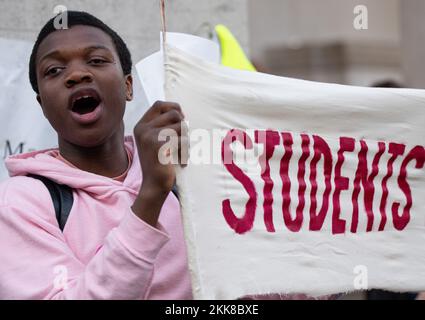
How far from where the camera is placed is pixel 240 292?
281 centimetres

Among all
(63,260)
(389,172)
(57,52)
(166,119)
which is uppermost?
(57,52)

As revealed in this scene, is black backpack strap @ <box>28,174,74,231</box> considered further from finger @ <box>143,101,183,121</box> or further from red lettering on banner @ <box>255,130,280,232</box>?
red lettering on banner @ <box>255,130,280,232</box>

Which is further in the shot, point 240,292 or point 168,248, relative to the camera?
point 168,248

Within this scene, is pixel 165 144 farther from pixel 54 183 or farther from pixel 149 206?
pixel 54 183

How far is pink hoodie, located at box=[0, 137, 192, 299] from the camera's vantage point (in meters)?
2.61

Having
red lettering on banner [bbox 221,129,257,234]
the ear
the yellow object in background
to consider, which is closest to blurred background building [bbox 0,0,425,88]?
the yellow object in background

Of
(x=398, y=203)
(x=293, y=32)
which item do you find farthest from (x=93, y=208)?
(x=293, y=32)

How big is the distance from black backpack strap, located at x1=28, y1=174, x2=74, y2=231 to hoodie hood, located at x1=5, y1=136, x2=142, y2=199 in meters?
0.01

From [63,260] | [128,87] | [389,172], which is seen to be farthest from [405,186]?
[63,260]

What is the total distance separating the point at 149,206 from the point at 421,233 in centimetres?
99

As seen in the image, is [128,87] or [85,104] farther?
[128,87]

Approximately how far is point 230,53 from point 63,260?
1.83m

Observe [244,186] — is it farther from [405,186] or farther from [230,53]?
[230,53]

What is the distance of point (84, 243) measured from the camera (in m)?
2.85
